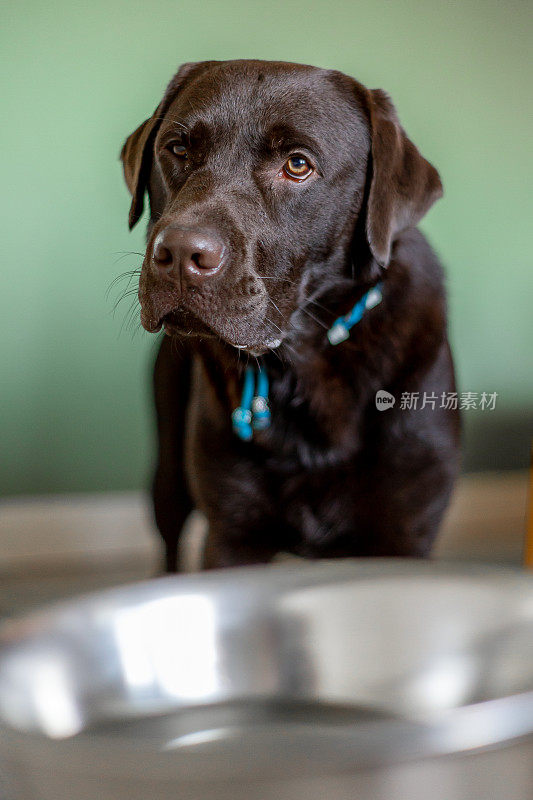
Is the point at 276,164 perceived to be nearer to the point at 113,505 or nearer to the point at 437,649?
the point at 437,649

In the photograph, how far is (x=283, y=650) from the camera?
0.70 m

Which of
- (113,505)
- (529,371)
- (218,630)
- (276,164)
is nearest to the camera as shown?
(218,630)

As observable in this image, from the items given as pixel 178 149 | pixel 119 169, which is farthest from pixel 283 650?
pixel 119 169

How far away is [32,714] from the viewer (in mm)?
553

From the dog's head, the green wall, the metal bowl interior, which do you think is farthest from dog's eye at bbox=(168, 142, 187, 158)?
the green wall

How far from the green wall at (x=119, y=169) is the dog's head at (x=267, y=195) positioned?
0.83m

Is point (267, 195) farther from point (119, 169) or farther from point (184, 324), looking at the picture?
point (119, 169)

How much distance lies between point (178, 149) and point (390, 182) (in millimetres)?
310

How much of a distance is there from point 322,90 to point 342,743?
97 centimetres

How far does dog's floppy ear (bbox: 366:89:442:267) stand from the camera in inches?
46.2

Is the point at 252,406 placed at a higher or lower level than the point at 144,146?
lower

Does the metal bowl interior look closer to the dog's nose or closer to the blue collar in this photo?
the dog's nose

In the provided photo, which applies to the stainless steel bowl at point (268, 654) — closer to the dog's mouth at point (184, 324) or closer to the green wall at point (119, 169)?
the dog's mouth at point (184, 324)

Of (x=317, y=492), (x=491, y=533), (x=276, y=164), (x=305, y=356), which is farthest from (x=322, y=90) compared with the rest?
(x=491, y=533)
